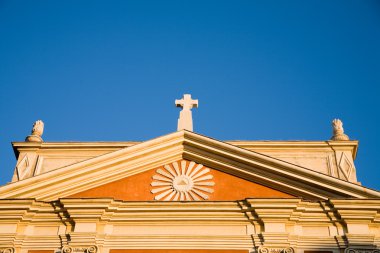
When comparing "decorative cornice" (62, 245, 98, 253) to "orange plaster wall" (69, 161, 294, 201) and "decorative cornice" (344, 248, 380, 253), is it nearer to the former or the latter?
"orange plaster wall" (69, 161, 294, 201)

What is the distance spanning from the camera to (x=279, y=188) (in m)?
15.5

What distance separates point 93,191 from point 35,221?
5.05 feet

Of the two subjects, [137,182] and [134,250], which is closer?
[134,250]

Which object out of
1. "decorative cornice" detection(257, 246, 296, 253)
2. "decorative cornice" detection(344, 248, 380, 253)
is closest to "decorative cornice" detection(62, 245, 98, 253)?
"decorative cornice" detection(257, 246, 296, 253)

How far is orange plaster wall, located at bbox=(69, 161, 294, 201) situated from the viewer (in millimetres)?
15398

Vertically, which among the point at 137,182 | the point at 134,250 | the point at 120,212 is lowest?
the point at 134,250

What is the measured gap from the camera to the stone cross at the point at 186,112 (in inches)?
677

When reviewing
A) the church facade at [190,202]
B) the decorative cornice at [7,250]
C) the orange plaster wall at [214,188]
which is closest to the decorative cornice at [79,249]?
the church facade at [190,202]

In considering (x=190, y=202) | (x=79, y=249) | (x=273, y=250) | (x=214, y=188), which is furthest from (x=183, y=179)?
(x=79, y=249)

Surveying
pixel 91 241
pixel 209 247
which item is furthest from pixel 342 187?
pixel 91 241

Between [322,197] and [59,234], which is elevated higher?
[322,197]

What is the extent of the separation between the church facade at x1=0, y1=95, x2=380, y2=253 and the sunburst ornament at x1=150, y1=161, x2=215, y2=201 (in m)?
0.02

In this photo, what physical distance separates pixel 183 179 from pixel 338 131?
4.44m

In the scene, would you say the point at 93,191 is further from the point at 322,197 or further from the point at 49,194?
the point at 322,197
